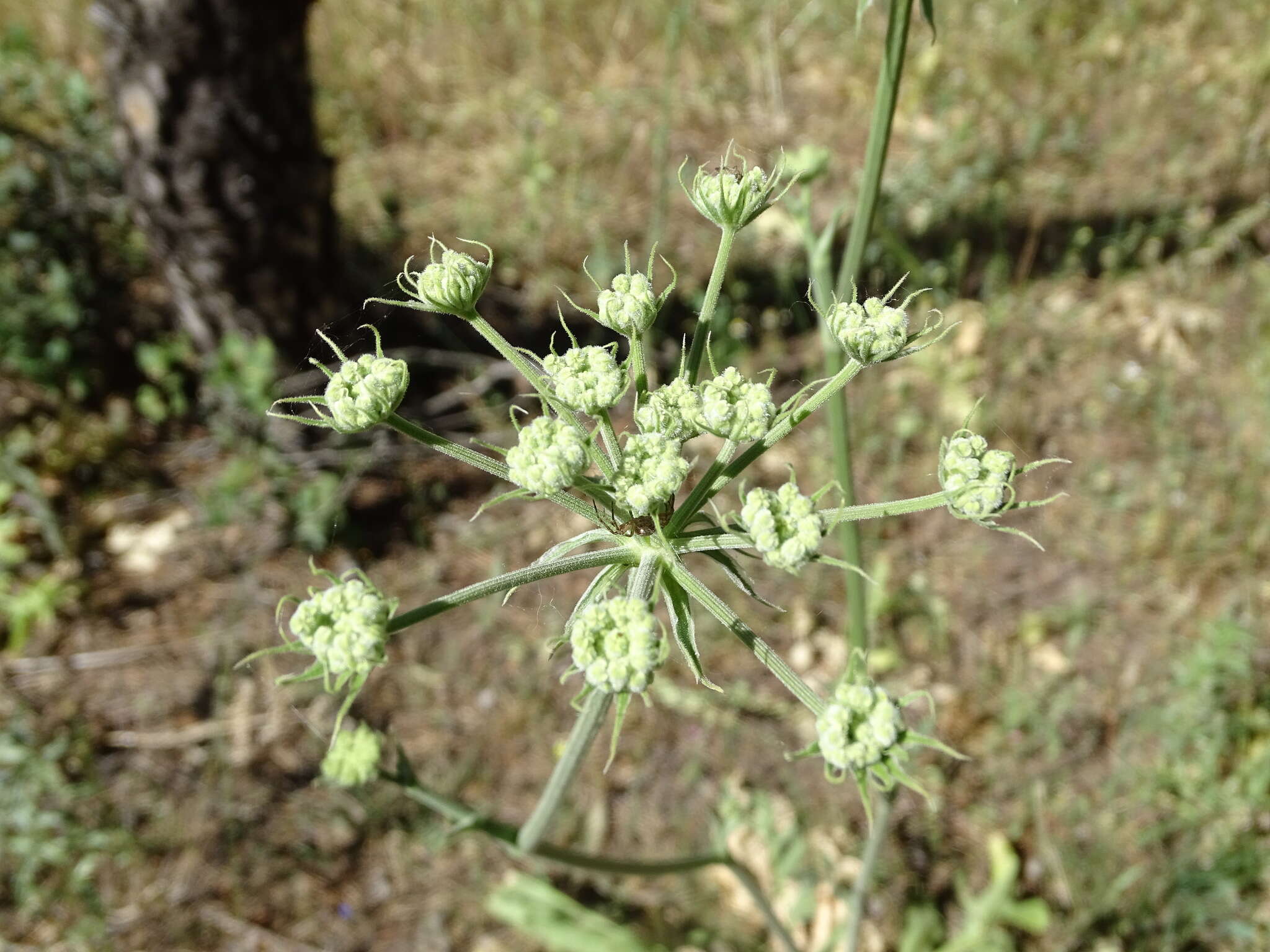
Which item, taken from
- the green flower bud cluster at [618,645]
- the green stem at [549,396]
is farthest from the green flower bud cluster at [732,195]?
the green flower bud cluster at [618,645]

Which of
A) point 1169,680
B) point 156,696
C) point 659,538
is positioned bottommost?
point 156,696

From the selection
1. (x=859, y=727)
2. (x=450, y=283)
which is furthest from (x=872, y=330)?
(x=450, y=283)

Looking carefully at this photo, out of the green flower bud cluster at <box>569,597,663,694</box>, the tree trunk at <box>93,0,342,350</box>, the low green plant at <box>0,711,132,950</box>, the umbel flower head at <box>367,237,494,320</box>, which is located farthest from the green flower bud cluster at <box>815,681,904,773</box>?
the tree trunk at <box>93,0,342,350</box>

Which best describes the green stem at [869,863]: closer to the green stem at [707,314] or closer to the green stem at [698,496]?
the green stem at [698,496]

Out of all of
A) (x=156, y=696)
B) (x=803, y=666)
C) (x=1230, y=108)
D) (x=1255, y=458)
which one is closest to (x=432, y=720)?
(x=156, y=696)

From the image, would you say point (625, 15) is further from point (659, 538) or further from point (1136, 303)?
point (659, 538)

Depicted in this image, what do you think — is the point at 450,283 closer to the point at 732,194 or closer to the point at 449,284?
the point at 449,284
